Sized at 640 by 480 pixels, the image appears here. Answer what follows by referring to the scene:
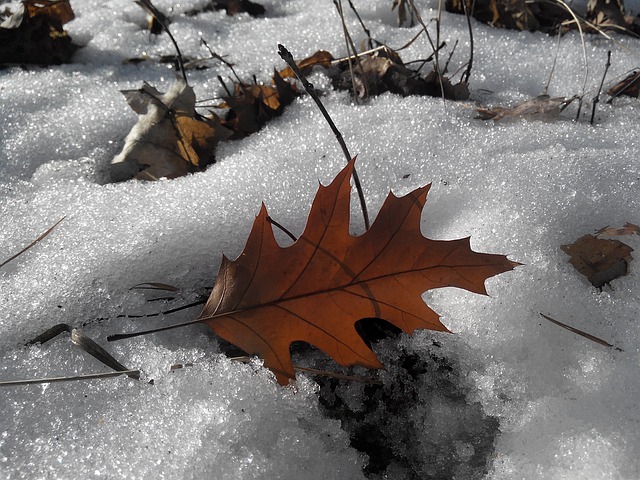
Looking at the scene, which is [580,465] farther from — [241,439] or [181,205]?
[181,205]

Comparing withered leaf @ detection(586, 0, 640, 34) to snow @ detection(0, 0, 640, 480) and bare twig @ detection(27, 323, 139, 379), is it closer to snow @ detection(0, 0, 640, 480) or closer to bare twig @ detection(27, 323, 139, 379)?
snow @ detection(0, 0, 640, 480)

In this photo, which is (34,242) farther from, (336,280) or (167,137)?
(336,280)

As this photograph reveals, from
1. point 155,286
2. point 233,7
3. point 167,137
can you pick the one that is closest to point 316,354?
point 155,286

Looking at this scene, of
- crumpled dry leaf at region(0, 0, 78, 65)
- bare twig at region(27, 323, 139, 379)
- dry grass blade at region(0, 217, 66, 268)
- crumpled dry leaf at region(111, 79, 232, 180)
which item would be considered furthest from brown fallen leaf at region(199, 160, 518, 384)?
crumpled dry leaf at region(0, 0, 78, 65)

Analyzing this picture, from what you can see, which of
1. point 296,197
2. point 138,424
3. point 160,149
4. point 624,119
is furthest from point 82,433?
point 624,119

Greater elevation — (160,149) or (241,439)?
(160,149)

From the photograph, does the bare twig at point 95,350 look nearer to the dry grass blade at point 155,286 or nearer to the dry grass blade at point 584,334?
the dry grass blade at point 155,286

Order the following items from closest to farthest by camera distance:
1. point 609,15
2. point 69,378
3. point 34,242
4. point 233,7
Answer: point 69,378 < point 34,242 < point 609,15 < point 233,7
